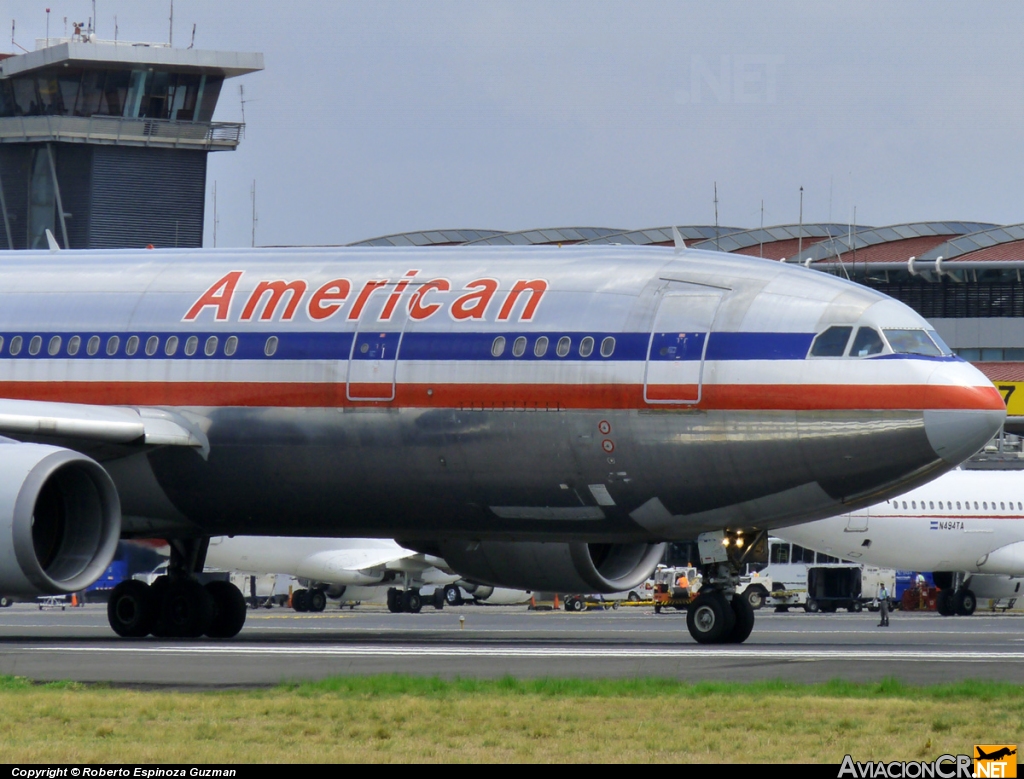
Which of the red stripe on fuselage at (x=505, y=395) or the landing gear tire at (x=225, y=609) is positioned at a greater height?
the red stripe on fuselage at (x=505, y=395)

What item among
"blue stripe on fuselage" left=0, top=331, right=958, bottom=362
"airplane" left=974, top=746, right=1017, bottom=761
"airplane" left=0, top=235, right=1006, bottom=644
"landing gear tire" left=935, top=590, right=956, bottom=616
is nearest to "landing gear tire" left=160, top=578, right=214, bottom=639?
"airplane" left=0, top=235, right=1006, bottom=644

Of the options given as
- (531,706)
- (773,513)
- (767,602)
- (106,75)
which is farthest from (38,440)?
(106,75)

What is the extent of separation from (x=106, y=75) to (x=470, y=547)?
194 feet

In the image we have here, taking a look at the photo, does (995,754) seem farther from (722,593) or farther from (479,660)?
(722,593)

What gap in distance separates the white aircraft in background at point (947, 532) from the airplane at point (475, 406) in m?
26.1

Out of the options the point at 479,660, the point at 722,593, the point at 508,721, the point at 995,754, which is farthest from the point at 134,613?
the point at 995,754

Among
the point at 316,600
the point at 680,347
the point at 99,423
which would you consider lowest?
the point at 316,600

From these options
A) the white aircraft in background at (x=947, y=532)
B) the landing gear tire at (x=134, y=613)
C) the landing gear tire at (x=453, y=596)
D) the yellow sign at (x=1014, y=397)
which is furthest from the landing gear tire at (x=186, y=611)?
the yellow sign at (x=1014, y=397)

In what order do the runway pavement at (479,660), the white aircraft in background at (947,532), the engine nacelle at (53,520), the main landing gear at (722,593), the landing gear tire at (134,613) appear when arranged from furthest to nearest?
the white aircraft in background at (947,532), the landing gear tire at (134,613), the main landing gear at (722,593), the engine nacelle at (53,520), the runway pavement at (479,660)

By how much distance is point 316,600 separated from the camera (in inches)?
2345

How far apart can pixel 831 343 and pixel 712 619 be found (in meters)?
4.02

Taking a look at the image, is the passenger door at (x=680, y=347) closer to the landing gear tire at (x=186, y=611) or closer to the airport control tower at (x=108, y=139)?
the landing gear tire at (x=186, y=611)

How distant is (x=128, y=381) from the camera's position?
23594mm

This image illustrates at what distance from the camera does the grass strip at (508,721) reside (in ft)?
34.7
